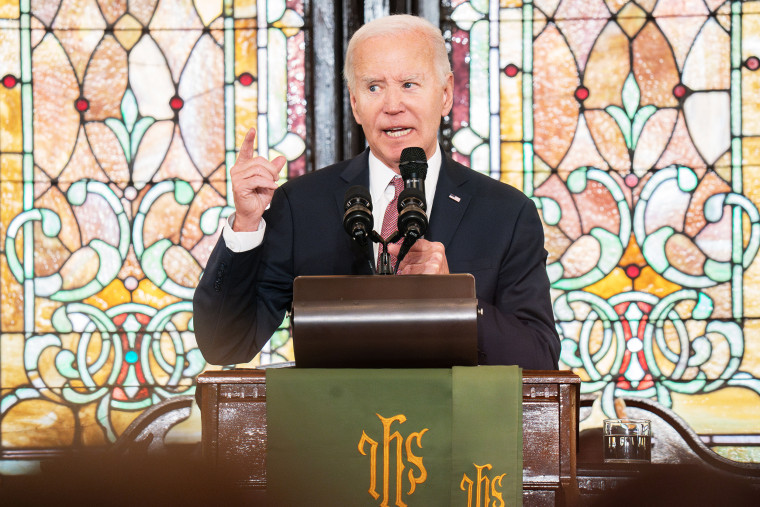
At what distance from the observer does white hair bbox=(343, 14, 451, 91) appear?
2385mm

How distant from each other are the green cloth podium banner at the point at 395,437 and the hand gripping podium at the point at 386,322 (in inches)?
1.6

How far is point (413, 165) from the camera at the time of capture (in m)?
1.73

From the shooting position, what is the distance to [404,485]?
4.77 feet

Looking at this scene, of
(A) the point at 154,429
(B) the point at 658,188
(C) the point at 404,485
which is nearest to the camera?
(C) the point at 404,485

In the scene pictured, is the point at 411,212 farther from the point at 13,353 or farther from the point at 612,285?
the point at 13,353

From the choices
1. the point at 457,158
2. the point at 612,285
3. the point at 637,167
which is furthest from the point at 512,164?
the point at 612,285

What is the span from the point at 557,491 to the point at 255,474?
478 millimetres

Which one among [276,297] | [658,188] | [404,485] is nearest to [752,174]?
[658,188]

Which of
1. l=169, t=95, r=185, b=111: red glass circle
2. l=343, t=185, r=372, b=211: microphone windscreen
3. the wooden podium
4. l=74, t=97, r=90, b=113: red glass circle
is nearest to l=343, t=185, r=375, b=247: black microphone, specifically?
l=343, t=185, r=372, b=211: microphone windscreen

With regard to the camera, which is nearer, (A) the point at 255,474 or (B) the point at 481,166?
(A) the point at 255,474

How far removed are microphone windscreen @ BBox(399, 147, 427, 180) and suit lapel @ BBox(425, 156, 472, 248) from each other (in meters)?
0.59

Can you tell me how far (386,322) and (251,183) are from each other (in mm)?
554

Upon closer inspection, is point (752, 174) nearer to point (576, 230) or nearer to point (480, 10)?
point (576, 230)

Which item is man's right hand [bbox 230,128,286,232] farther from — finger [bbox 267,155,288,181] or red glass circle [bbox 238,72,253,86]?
red glass circle [bbox 238,72,253,86]
